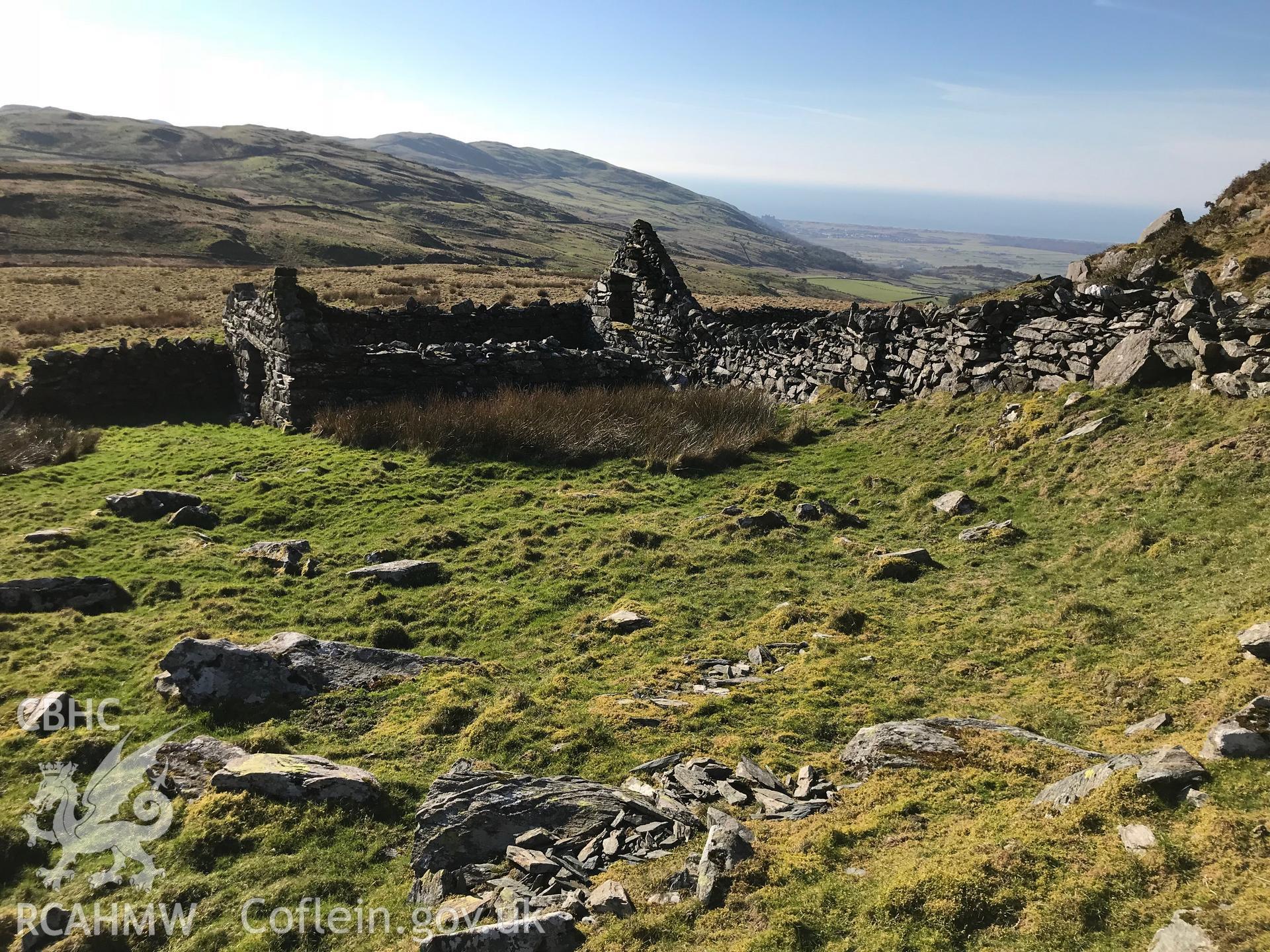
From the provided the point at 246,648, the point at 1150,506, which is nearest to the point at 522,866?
the point at 246,648

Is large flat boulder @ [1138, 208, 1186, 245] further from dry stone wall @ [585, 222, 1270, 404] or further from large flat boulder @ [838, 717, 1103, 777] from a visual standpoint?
large flat boulder @ [838, 717, 1103, 777]

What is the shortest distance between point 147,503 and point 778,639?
9.71m

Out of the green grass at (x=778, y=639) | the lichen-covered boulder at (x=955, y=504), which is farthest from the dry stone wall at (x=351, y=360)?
the lichen-covered boulder at (x=955, y=504)

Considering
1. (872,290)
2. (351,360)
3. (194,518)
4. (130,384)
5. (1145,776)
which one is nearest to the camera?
(1145,776)

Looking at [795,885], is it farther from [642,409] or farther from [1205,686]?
[642,409]

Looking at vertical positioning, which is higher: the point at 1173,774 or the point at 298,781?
the point at 1173,774

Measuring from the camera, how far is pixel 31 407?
15.8 meters

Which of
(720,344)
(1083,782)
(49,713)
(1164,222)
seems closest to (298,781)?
(49,713)

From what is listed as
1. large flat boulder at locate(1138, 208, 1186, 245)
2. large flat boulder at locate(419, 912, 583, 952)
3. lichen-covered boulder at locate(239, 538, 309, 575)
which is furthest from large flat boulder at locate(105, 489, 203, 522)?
large flat boulder at locate(1138, 208, 1186, 245)

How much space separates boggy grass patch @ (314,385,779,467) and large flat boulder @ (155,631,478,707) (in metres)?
7.01

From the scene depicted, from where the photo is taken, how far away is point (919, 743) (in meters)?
5.02

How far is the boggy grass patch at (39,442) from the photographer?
12.9m

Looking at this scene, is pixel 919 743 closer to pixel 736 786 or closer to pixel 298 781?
pixel 736 786

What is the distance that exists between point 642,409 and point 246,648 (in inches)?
397
